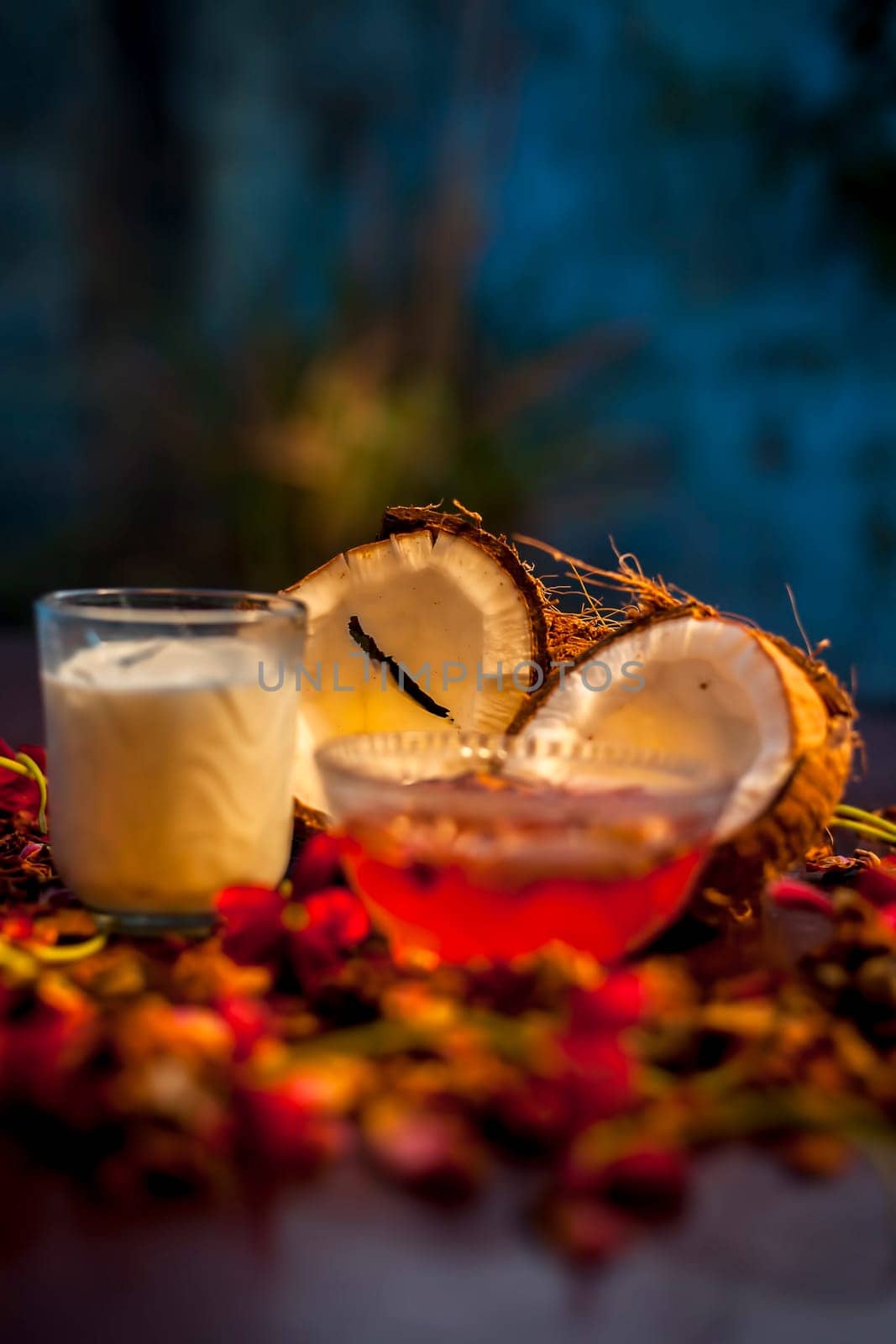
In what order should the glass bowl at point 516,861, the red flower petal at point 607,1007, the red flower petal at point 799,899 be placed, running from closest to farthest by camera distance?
the red flower petal at point 607,1007
the glass bowl at point 516,861
the red flower petal at point 799,899

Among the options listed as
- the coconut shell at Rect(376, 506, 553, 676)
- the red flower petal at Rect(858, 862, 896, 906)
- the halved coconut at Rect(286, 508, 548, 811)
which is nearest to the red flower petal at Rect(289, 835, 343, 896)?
the halved coconut at Rect(286, 508, 548, 811)

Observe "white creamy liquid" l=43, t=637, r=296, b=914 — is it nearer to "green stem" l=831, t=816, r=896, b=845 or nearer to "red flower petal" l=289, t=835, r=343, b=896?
"red flower petal" l=289, t=835, r=343, b=896

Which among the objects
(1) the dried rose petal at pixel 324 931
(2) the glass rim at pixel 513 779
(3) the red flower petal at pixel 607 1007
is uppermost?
(2) the glass rim at pixel 513 779

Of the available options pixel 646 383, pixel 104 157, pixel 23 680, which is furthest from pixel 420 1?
pixel 23 680

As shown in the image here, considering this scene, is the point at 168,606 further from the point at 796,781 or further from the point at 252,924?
the point at 796,781

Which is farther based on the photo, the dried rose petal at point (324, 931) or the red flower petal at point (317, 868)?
the red flower petal at point (317, 868)

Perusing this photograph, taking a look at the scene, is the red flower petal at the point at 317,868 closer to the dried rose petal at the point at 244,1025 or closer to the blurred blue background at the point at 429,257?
the dried rose petal at the point at 244,1025

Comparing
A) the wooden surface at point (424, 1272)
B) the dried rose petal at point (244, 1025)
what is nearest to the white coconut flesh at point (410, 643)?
the dried rose petal at point (244, 1025)
